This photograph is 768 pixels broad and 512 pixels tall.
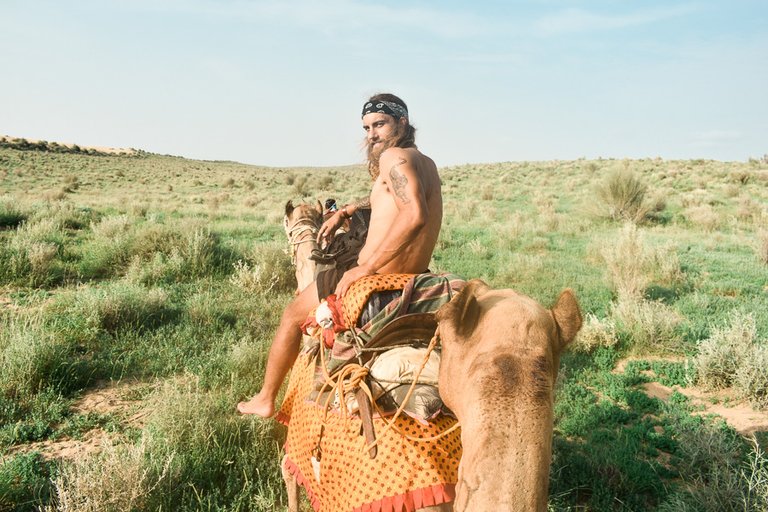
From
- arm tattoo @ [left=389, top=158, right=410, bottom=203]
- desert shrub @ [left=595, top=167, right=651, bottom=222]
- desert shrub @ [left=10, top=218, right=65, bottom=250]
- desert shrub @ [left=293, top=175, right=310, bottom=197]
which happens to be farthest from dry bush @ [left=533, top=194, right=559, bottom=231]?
desert shrub @ [left=293, top=175, right=310, bottom=197]

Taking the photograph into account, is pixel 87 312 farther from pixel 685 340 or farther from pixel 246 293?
pixel 685 340

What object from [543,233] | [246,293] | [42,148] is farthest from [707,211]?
[42,148]

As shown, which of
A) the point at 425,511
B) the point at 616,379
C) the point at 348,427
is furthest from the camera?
the point at 616,379

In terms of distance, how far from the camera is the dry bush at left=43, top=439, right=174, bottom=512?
114 inches

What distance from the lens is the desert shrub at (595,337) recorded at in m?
6.46

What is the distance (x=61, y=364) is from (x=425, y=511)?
465 cm

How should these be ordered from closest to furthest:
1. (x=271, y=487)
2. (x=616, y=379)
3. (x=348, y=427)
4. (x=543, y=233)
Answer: (x=348, y=427), (x=271, y=487), (x=616, y=379), (x=543, y=233)

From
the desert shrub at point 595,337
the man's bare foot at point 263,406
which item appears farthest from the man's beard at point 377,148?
the desert shrub at point 595,337

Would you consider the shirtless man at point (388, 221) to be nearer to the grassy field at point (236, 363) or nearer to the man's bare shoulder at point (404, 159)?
the man's bare shoulder at point (404, 159)

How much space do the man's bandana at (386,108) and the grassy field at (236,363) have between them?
8.79 feet

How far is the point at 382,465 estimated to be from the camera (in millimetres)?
1761

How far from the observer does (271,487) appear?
137 inches

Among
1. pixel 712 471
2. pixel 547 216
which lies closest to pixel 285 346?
pixel 712 471

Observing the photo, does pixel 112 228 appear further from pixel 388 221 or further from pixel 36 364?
pixel 388 221
